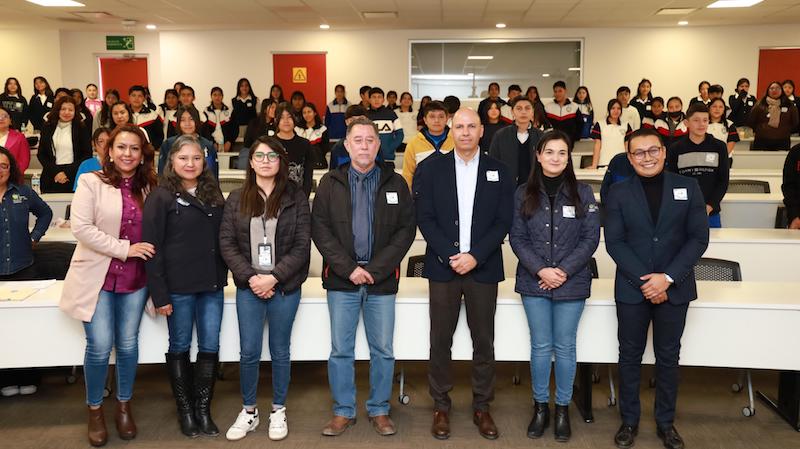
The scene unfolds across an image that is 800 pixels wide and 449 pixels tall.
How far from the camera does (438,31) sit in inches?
519

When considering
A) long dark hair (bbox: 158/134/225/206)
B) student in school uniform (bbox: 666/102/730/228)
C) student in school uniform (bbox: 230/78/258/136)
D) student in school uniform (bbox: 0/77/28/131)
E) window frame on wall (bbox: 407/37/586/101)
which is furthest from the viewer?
window frame on wall (bbox: 407/37/586/101)

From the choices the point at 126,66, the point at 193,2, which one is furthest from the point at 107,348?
the point at 126,66

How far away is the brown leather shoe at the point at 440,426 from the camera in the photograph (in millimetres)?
3238

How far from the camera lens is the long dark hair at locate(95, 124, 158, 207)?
3.13 m

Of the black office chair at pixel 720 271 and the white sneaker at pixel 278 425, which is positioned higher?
the black office chair at pixel 720 271

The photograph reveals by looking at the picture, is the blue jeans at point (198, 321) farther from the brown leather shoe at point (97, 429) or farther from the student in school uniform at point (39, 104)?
the student in school uniform at point (39, 104)

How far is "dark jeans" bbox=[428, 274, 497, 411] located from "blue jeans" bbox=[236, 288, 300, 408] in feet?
2.21

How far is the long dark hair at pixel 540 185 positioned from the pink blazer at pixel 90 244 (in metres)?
1.81

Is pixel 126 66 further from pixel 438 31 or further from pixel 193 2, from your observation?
pixel 438 31

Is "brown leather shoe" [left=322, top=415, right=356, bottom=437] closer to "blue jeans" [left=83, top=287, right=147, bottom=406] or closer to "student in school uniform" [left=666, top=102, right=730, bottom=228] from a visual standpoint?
"blue jeans" [left=83, top=287, right=147, bottom=406]

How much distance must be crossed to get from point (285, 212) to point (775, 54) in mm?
12804

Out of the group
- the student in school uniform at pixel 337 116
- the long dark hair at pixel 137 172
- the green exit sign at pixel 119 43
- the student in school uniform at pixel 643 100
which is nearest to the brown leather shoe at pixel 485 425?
the long dark hair at pixel 137 172

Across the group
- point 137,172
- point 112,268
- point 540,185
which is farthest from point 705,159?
point 112,268

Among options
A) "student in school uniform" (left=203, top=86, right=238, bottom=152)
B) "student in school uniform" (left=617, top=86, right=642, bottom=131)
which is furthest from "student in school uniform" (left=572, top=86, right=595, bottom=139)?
"student in school uniform" (left=203, top=86, right=238, bottom=152)
